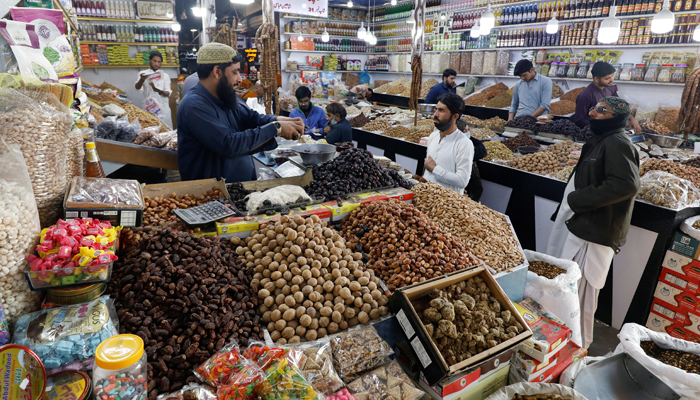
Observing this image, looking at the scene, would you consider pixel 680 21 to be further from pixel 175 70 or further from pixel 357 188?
pixel 175 70

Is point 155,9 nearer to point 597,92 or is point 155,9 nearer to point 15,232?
point 597,92

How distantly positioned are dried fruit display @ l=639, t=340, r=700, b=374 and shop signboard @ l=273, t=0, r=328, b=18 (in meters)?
5.72

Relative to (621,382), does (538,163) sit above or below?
above

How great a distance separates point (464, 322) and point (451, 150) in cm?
213

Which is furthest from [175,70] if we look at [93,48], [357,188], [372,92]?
[357,188]

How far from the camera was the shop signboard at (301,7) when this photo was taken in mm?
5859

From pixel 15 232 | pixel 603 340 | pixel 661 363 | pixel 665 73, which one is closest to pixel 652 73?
pixel 665 73

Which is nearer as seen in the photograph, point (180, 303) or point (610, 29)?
point (180, 303)

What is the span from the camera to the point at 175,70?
29.0 ft

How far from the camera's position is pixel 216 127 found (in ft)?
8.95

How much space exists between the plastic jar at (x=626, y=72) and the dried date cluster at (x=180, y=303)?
269 inches

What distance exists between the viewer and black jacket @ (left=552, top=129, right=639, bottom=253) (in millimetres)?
2686

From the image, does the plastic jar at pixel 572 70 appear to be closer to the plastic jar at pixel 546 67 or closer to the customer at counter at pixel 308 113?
the plastic jar at pixel 546 67

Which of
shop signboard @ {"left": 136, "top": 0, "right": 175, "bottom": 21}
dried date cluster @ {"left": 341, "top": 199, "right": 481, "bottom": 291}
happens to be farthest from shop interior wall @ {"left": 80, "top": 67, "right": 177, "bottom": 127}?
dried date cluster @ {"left": 341, "top": 199, "right": 481, "bottom": 291}
